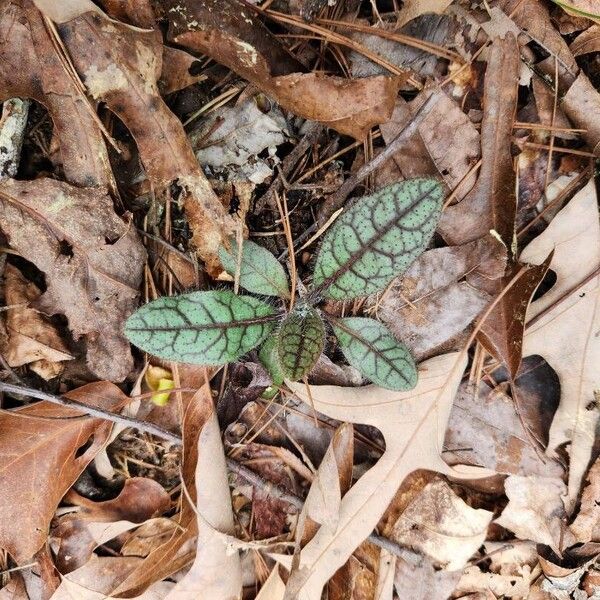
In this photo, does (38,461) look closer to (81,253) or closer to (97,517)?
(97,517)

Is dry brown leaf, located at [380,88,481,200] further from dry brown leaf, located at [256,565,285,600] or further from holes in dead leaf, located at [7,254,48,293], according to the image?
dry brown leaf, located at [256,565,285,600]

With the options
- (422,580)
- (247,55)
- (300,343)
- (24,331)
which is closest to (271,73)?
(247,55)

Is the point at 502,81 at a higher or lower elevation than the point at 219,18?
lower

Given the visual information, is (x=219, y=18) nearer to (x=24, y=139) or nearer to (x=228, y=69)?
(x=228, y=69)

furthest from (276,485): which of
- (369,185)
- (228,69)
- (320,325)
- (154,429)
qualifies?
(228,69)

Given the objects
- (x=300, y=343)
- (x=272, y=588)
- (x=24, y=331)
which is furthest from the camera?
(x=272, y=588)

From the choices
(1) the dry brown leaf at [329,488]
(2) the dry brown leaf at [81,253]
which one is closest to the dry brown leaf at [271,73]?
(2) the dry brown leaf at [81,253]

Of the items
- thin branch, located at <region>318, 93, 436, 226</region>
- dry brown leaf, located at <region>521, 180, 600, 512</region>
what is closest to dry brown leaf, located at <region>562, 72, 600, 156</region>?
dry brown leaf, located at <region>521, 180, 600, 512</region>
